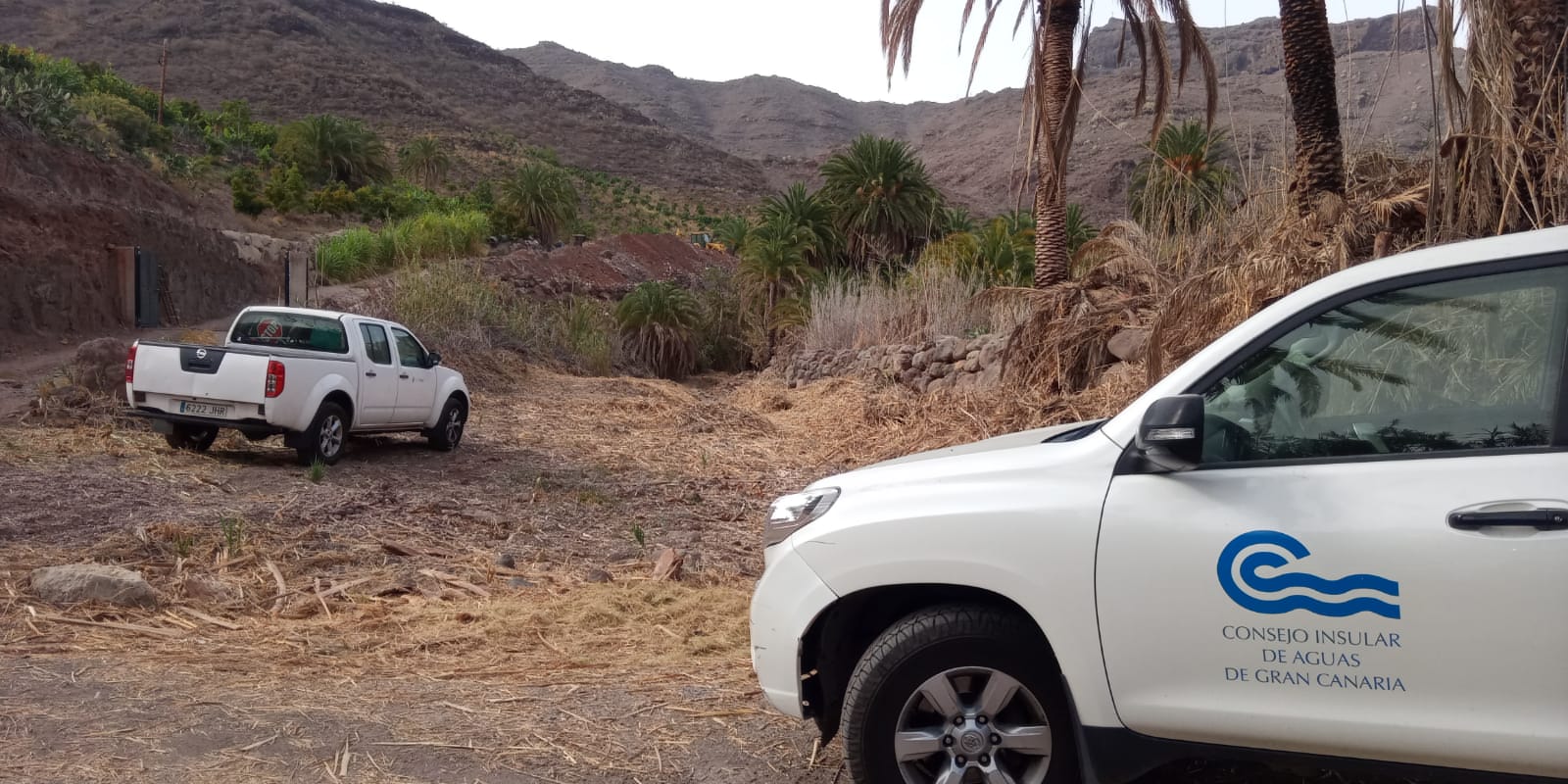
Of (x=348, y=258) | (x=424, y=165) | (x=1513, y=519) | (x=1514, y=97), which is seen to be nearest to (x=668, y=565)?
(x=1513, y=519)

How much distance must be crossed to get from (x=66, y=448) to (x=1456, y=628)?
12517mm

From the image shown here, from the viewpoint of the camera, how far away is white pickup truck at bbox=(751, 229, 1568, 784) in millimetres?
2973

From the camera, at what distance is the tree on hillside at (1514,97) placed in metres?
7.05

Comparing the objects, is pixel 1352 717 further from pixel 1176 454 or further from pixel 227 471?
pixel 227 471

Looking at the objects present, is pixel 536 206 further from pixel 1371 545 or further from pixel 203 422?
pixel 1371 545

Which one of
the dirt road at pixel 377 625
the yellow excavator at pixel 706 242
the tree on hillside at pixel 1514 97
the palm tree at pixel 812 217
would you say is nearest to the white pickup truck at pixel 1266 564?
the dirt road at pixel 377 625

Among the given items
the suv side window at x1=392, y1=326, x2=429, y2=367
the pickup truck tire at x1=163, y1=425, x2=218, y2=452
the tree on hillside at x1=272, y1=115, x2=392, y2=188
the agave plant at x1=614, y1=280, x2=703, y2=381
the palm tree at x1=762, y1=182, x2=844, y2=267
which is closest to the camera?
the pickup truck tire at x1=163, y1=425, x2=218, y2=452

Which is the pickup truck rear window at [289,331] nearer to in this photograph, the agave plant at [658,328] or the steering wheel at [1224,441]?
the steering wheel at [1224,441]

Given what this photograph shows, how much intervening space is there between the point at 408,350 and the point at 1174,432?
1193 centimetres

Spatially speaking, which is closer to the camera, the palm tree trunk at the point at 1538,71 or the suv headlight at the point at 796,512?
the suv headlight at the point at 796,512

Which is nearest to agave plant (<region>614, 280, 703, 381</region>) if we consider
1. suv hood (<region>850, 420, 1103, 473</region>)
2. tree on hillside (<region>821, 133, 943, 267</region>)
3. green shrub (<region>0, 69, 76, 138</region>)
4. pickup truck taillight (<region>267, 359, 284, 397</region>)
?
tree on hillside (<region>821, 133, 943, 267</region>)

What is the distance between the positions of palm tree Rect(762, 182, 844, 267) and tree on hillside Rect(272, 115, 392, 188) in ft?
91.0

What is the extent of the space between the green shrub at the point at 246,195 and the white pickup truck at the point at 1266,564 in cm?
4108

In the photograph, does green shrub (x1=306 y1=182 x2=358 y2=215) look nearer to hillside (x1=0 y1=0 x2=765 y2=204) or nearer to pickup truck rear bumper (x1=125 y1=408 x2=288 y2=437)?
hillside (x1=0 y1=0 x2=765 y2=204)
